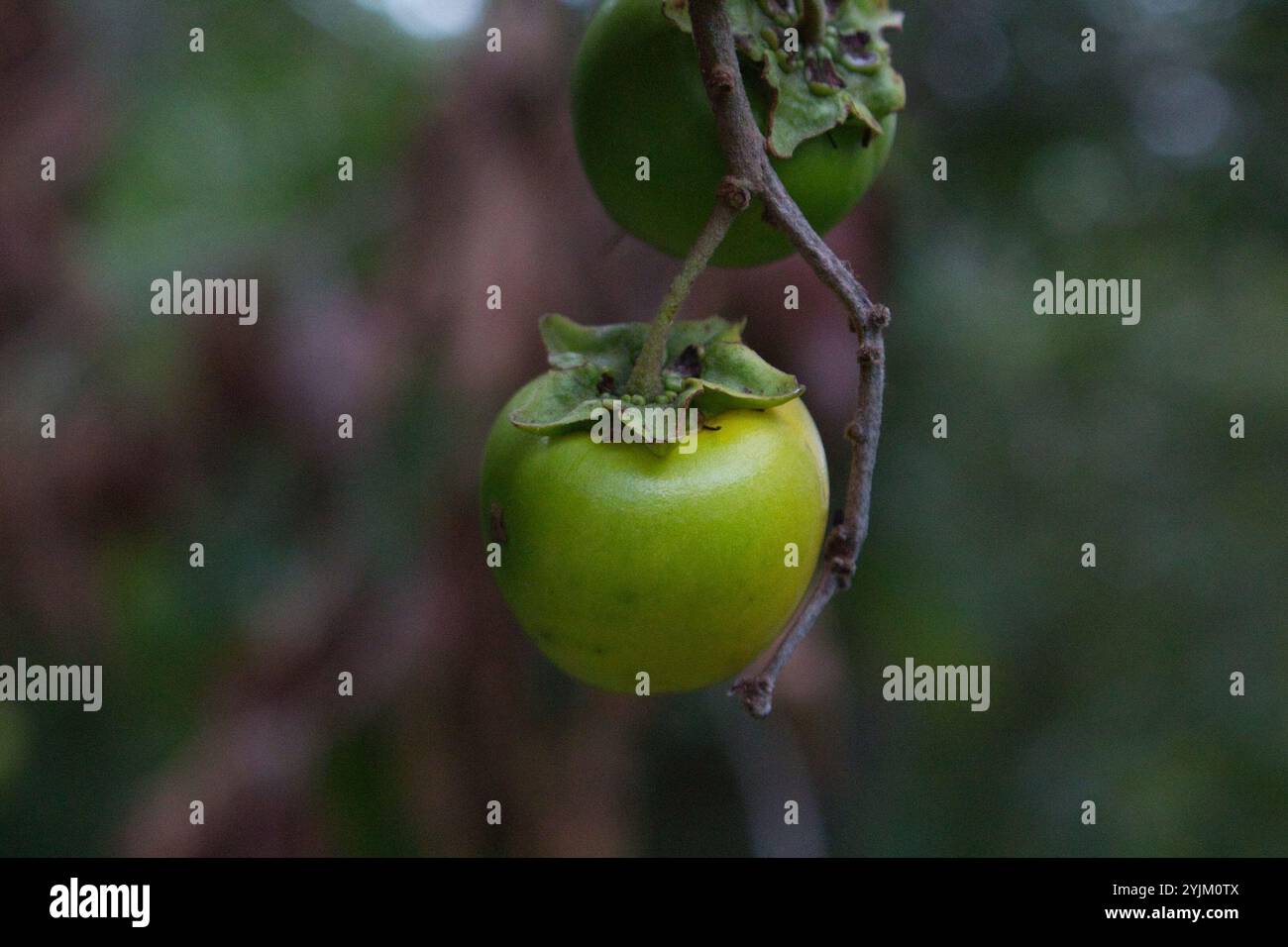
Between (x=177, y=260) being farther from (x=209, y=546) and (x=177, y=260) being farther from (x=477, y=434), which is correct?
(x=477, y=434)

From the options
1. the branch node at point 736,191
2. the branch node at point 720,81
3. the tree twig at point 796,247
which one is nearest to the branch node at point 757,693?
the tree twig at point 796,247

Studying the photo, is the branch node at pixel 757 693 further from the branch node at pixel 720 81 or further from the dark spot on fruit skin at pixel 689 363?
the branch node at pixel 720 81

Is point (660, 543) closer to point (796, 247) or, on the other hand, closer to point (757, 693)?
point (757, 693)

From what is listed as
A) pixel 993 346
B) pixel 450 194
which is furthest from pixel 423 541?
pixel 993 346

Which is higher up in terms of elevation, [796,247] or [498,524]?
[796,247]

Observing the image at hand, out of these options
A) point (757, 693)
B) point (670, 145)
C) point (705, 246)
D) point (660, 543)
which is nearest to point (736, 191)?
point (705, 246)

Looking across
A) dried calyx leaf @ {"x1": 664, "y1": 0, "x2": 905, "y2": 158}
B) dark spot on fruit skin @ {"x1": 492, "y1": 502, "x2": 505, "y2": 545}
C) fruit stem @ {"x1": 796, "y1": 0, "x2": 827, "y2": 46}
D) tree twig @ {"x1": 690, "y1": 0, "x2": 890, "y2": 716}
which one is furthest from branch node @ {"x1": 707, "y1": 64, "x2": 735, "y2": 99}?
dark spot on fruit skin @ {"x1": 492, "y1": 502, "x2": 505, "y2": 545}

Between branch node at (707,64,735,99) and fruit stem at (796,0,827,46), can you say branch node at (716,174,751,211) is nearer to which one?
branch node at (707,64,735,99)
